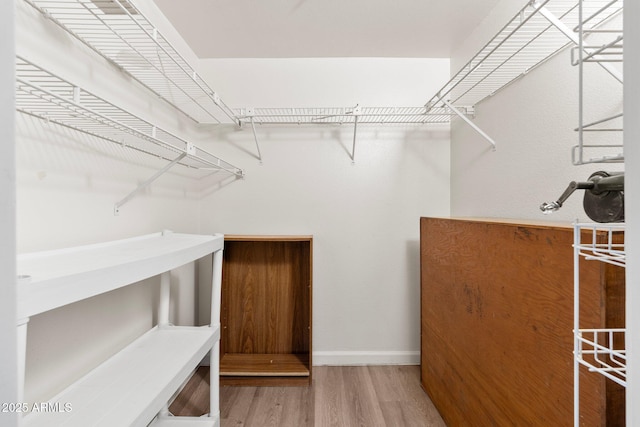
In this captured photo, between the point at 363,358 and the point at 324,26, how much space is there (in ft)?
6.90

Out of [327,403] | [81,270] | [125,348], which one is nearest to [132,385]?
[125,348]

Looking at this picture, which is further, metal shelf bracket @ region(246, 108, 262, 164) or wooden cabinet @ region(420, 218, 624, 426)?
metal shelf bracket @ region(246, 108, 262, 164)

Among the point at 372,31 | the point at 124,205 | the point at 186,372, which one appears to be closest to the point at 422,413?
the point at 186,372

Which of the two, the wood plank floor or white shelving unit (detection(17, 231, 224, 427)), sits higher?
white shelving unit (detection(17, 231, 224, 427))

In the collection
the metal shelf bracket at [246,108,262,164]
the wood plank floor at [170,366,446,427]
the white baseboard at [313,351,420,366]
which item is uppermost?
the metal shelf bracket at [246,108,262,164]

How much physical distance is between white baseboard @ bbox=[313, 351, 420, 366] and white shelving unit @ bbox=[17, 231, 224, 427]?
888mm

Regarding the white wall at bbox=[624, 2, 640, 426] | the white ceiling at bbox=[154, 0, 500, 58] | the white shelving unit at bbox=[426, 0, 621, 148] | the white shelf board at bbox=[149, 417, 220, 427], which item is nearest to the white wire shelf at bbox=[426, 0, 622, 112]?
the white shelving unit at bbox=[426, 0, 621, 148]

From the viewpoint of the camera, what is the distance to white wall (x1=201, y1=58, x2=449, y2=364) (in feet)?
A: 7.00

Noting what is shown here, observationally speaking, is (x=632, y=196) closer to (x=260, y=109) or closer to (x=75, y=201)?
(x=75, y=201)

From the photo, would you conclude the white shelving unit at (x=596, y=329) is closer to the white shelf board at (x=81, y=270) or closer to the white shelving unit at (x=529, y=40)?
the white shelving unit at (x=529, y=40)

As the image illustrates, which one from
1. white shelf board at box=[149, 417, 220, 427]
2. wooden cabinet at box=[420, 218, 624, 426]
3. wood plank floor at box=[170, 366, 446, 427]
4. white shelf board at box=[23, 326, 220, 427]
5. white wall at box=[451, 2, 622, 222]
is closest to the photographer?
wooden cabinet at box=[420, 218, 624, 426]

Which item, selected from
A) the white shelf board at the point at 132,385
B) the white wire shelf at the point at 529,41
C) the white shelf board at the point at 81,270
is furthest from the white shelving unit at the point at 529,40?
the white shelf board at the point at 132,385

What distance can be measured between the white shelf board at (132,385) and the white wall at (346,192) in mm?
957

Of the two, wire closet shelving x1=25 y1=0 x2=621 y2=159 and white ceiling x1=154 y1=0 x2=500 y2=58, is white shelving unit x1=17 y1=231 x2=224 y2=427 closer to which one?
wire closet shelving x1=25 y1=0 x2=621 y2=159
